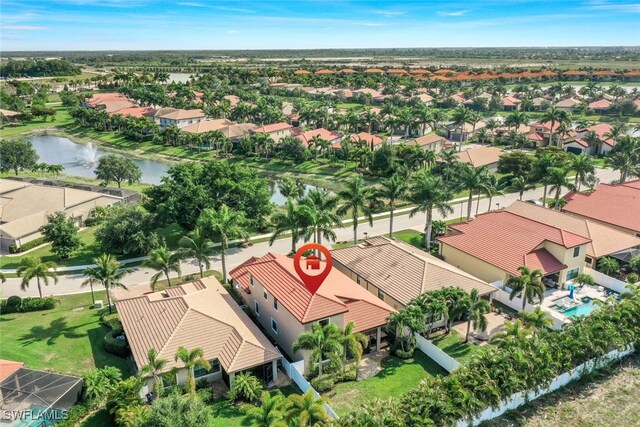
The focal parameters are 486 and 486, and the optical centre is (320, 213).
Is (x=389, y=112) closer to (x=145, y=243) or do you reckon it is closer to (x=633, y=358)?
(x=145, y=243)

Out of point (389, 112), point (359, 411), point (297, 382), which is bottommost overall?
point (297, 382)

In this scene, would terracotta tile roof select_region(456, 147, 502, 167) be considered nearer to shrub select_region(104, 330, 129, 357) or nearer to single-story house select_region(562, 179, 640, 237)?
single-story house select_region(562, 179, 640, 237)

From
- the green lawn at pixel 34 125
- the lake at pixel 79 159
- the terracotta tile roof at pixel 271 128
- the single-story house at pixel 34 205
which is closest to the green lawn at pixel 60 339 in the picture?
the single-story house at pixel 34 205

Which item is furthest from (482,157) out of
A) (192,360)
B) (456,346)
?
(192,360)

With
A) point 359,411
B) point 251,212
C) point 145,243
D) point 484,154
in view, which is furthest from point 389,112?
point 359,411

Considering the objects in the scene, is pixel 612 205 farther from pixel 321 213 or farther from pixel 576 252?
pixel 321 213

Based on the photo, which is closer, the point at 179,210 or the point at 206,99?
the point at 179,210
